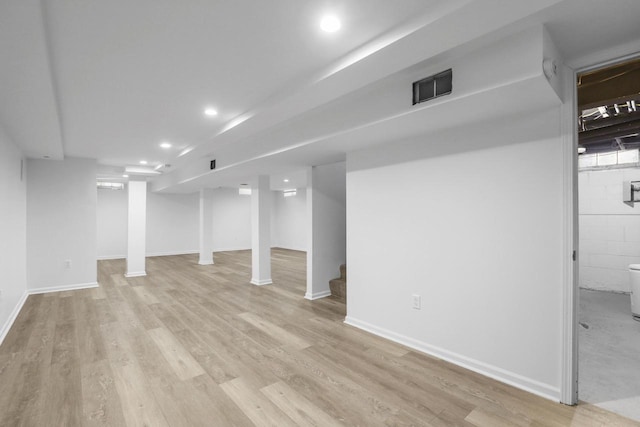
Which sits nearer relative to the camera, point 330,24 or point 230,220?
point 330,24

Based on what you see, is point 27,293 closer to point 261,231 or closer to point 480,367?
point 261,231

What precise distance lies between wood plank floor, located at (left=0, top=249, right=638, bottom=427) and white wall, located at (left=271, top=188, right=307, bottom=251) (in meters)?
6.49

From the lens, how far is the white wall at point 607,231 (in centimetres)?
484

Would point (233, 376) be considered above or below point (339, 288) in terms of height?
below

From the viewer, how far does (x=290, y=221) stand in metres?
11.2

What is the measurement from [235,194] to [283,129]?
8.06 metres

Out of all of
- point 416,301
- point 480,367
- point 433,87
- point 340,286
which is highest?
point 433,87

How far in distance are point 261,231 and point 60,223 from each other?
3508mm

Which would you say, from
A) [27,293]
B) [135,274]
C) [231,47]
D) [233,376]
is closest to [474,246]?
[233,376]

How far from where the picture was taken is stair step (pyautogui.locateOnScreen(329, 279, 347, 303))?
454cm

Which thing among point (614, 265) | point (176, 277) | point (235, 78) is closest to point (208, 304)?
point (176, 277)

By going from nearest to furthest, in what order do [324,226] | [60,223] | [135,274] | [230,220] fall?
[324,226], [60,223], [135,274], [230,220]

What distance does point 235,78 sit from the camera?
240 cm

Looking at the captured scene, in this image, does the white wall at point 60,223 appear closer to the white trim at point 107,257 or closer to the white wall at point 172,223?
the white trim at point 107,257
